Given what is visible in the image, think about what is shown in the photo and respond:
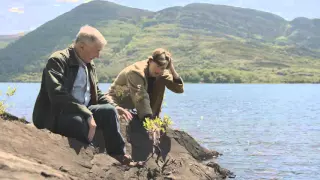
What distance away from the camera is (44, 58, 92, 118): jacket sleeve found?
7578mm

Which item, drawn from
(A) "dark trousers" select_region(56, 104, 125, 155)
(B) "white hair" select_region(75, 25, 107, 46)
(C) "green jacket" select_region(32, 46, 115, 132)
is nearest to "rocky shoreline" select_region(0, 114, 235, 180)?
(A) "dark trousers" select_region(56, 104, 125, 155)

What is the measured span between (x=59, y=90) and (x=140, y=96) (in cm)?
316

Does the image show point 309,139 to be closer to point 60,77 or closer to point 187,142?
point 187,142

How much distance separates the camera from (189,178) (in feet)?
35.4

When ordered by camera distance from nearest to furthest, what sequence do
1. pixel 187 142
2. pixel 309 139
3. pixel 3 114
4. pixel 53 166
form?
1. pixel 53 166
2. pixel 3 114
3. pixel 187 142
4. pixel 309 139

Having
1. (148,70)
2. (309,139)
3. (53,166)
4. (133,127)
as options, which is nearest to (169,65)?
(148,70)

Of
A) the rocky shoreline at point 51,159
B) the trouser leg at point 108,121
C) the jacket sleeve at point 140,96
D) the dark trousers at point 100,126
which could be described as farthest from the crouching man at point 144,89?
the trouser leg at point 108,121

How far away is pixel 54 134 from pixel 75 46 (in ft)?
5.15

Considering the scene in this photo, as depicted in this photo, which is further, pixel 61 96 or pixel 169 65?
pixel 169 65

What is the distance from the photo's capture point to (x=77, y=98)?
8.12 meters

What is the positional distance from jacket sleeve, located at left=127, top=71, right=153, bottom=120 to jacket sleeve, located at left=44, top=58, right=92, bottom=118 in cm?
281

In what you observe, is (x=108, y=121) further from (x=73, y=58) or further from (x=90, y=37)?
(x=90, y=37)

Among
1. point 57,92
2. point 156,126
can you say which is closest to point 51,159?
point 57,92

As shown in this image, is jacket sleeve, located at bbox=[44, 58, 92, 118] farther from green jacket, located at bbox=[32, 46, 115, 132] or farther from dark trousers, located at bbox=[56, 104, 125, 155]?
dark trousers, located at bbox=[56, 104, 125, 155]
